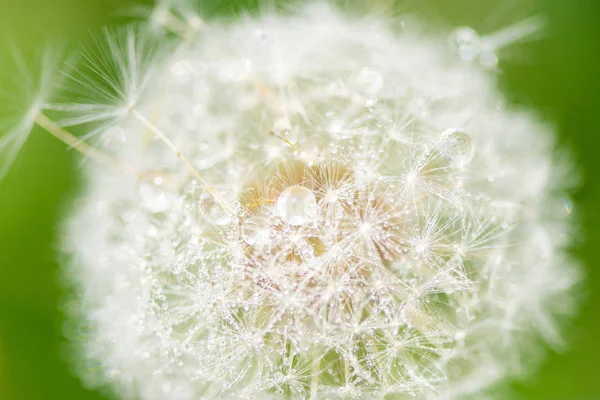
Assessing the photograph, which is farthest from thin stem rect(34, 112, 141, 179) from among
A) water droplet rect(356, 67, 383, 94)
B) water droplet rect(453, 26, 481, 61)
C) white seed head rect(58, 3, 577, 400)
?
water droplet rect(453, 26, 481, 61)

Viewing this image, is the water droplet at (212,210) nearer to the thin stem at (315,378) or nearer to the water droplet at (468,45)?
the thin stem at (315,378)

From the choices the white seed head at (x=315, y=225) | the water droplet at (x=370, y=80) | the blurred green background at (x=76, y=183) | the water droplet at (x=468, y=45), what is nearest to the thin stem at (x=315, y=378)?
the white seed head at (x=315, y=225)

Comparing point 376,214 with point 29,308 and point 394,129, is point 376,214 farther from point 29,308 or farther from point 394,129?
point 29,308

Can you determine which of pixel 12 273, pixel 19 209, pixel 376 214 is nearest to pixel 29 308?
pixel 12 273

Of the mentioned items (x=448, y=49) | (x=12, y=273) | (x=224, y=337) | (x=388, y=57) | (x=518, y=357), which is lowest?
(x=224, y=337)

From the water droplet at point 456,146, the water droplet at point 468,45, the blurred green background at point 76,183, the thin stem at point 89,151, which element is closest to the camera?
the water droplet at point 456,146

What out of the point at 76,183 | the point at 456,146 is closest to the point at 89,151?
the point at 76,183

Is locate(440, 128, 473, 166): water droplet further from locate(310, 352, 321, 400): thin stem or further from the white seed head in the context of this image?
locate(310, 352, 321, 400): thin stem
